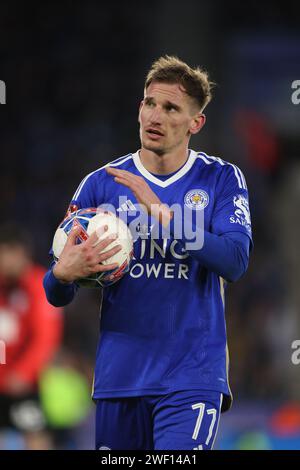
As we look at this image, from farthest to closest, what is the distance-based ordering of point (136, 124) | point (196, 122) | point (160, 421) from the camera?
point (136, 124) → point (196, 122) → point (160, 421)

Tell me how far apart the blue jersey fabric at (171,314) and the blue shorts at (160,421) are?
0.04 m

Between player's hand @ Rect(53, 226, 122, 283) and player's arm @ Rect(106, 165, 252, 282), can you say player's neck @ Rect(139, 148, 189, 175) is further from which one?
player's hand @ Rect(53, 226, 122, 283)

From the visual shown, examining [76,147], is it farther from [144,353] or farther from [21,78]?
[144,353]

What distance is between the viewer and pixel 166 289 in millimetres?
4020

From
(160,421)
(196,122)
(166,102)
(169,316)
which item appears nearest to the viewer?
(160,421)

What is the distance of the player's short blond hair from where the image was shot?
13.7ft

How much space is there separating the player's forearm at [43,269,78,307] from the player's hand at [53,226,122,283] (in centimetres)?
11

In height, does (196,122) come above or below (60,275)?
above

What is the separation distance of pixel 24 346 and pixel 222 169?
3.77m

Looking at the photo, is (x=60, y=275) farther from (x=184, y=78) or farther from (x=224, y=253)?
(x=184, y=78)

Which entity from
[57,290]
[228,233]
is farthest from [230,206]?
[57,290]

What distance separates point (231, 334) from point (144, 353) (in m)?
7.05

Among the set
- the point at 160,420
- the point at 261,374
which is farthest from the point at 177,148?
the point at 261,374

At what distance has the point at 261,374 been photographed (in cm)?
1044
